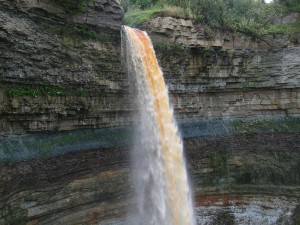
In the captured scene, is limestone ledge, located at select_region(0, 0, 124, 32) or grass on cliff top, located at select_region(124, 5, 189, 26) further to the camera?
grass on cliff top, located at select_region(124, 5, 189, 26)

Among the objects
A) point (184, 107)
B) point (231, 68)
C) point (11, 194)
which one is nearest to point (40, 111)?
point (11, 194)

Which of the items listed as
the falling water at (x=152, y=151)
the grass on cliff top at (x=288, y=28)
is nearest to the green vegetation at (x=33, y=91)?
the falling water at (x=152, y=151)

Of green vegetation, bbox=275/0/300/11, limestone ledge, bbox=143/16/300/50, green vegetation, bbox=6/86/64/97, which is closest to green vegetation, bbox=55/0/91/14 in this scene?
green vegetation, bbox=6/86/64/97

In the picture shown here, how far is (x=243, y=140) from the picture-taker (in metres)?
18.3

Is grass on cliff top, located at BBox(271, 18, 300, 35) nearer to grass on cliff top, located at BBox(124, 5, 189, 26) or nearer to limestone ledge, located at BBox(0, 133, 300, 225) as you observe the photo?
grass on cliff top, located at BBox(124, 5, 189, 26)

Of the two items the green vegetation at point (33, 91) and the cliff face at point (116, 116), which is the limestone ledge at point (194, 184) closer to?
the cliff face at point (116, 116)

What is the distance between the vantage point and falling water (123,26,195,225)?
14544 mm

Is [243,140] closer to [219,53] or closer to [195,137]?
[195,137]

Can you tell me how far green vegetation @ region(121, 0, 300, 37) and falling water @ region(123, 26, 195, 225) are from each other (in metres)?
2.86

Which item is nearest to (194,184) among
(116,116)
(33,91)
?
(116,116)

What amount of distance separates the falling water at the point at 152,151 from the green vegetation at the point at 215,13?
2858 millimetres

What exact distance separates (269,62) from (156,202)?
9.62 metres

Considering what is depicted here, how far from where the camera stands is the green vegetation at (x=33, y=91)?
1152 cm

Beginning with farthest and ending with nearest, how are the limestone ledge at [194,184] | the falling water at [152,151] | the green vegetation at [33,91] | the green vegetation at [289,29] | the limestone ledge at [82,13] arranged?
the green vegetation at [289,29] → the falling water at [152,151] → the limestone ledge at [194,184] → the limestone ledge at [82,13] → the green vegetation at [33,91]
